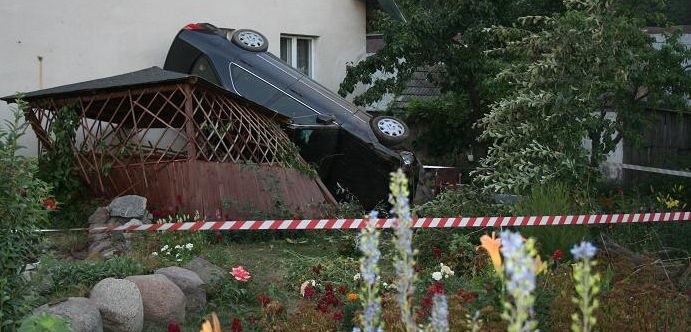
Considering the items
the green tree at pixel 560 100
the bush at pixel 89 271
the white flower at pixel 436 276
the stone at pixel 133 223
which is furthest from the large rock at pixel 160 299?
the green tree at pixel 560 100

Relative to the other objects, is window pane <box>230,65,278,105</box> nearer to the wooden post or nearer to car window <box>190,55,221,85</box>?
car window <box>190,55,221,85</box>

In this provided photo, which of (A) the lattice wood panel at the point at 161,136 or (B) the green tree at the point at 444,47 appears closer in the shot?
(A) the lattice wood panel at the point at 161,136

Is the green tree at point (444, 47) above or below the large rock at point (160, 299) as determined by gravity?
above

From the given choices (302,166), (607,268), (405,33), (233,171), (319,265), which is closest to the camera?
(607,268)

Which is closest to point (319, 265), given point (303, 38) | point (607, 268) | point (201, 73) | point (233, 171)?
point (607, 268)

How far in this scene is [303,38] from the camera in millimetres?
17234

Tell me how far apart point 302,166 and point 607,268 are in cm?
464

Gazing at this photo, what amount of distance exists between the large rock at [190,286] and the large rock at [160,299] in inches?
6.3

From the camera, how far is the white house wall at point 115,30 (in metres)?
12.5

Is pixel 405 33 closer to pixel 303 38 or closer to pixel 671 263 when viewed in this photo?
pixel 303 38

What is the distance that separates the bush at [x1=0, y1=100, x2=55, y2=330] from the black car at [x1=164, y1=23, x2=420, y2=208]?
6802 millimetres

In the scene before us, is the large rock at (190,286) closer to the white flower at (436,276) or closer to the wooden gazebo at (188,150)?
the white flower at (436,276)

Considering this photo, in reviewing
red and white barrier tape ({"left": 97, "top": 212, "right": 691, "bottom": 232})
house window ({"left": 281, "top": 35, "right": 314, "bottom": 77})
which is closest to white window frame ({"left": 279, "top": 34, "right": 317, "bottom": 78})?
house window ({"left": 281, "top": 35, "right": 314, "bottom": 77})

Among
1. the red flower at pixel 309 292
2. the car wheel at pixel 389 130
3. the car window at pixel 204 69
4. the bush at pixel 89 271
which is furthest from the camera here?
the car window at pixel 204 69
